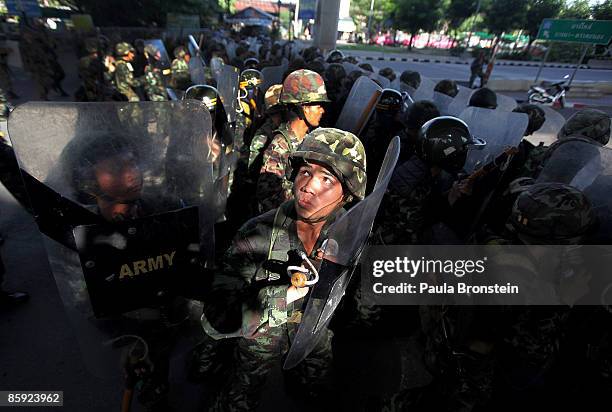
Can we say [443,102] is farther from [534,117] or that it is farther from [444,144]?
[444,144]

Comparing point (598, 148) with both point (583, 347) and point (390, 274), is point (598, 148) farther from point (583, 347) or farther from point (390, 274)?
point (390, 274)

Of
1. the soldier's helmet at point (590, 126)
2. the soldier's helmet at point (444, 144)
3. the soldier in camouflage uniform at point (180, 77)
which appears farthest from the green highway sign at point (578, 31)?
the soldier in camouflage uniform at point (180, 77)

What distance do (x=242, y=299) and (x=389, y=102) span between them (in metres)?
3.64

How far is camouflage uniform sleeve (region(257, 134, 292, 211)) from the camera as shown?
9.08 feet

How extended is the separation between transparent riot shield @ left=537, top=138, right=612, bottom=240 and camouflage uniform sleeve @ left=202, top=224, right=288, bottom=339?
204cm

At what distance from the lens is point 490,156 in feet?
10.2

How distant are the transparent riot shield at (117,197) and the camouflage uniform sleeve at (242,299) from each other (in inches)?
5.8

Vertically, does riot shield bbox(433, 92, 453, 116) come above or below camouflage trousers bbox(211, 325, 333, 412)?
above

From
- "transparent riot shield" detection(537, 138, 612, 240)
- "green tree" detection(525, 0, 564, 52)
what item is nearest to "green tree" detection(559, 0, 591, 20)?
"green tree" detection(525, 0, 564, 52)

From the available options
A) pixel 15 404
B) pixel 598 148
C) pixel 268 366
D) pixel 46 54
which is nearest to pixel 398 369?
pixel 268 366

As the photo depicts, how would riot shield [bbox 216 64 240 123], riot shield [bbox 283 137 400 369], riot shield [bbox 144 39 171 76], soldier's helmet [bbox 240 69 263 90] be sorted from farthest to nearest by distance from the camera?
1. riot shield [bbox 144 39 171 76]
2. soldier's helmet [bbox 240 69 263 90]
3. riot shield [bbox 216 64 240 123]
4. riot shield [bbox 283 137 400 369]

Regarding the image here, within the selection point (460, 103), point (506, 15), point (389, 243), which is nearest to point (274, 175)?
point (389, 243)

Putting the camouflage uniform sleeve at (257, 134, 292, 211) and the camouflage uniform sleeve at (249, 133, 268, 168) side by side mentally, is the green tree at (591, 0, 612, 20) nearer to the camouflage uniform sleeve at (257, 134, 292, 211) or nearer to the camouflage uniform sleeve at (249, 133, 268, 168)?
the camouflage uniform sleeve at (249, 133, 268, 168)

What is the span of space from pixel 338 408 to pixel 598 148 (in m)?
2.81
